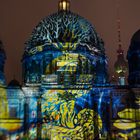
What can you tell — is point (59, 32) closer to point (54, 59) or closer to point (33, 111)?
point (54, 59)

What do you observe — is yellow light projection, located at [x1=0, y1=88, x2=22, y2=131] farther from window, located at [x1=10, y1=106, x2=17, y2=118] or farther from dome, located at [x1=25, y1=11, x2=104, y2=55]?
dome, located at [x1=25, y1=11, x2=104, y2=55]

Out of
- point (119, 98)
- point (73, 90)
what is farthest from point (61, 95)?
point (119, 98)

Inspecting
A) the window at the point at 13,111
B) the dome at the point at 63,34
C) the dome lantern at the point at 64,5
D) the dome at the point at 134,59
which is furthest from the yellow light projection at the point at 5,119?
the dome lantern at the point at 64,5

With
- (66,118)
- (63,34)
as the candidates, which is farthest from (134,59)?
(66,118)

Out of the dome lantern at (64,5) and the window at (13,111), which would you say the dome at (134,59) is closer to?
the dome lantern at (64,5)

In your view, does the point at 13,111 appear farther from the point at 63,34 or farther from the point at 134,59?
the point at 134,59

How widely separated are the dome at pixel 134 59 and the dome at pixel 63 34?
18.3 feet

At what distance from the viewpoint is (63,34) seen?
238ft

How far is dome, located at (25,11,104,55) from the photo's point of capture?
237 ft

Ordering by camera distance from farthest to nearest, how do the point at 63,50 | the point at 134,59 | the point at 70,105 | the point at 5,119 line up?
the point at 63,50 → the point at 134,59 → the point at 70,105 → the point at 5,119

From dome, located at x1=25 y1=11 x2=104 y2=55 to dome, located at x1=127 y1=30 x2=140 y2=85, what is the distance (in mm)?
5582

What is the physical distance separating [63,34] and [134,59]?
422 inches

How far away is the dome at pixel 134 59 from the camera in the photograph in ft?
222

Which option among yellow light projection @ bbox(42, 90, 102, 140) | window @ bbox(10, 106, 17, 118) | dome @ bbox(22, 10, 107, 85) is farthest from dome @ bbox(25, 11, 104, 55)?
window @ bbox(10, 106, 17, 118)
